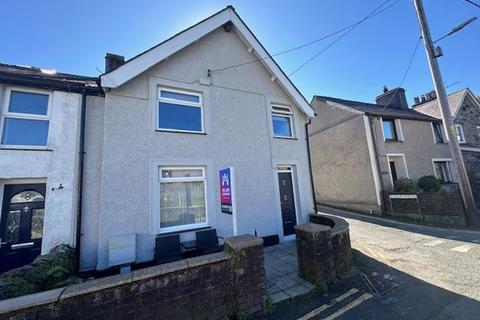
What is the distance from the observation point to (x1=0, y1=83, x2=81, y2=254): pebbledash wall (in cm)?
484

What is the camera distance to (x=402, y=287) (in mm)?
4227

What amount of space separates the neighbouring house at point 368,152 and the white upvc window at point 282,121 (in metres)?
6.76

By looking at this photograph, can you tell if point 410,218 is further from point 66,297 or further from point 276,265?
point 66,297

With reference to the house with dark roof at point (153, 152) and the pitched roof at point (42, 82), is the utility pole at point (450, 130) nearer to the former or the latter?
the house with dark roof at point (153, 152)

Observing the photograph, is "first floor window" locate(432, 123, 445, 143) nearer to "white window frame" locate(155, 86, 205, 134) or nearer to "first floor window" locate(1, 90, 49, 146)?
"white window frame" locate(155, 86, 205, 134)

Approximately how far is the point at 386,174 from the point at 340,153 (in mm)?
3001

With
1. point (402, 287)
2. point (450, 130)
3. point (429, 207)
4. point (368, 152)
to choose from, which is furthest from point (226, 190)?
point (368, 152)

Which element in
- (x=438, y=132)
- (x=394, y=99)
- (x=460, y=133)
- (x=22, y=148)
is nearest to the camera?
(x=22, y=148)

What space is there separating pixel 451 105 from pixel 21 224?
93.0 ft

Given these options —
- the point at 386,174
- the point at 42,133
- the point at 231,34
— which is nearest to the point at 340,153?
the point at 386,174

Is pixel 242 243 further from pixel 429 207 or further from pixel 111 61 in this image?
pixel 429 207

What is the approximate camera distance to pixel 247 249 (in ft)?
11.9

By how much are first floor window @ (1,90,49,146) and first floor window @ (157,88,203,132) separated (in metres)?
2.70

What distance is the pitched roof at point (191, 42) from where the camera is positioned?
5.59m
